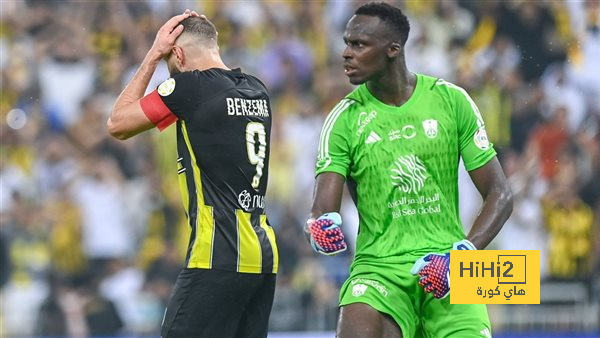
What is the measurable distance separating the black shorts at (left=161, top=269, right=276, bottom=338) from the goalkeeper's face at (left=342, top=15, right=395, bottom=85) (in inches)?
45.0

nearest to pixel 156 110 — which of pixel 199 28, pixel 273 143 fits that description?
pixel 199 28

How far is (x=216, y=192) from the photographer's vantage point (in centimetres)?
550

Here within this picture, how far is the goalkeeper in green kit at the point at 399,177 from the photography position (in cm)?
552

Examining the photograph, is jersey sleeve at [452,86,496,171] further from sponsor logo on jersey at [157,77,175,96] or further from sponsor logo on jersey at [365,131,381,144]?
sponsor logo on jersey at [157,77,175,96]

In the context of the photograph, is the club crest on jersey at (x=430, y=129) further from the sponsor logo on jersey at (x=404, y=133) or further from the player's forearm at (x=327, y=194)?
the player's forearm at (x=327, y=194)

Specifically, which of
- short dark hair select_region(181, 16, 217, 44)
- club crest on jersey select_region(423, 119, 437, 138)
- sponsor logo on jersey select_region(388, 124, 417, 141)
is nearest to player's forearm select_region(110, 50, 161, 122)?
short dark hair select_region(181, 16, 217, 44)

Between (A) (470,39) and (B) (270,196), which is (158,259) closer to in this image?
(B) (270,196)

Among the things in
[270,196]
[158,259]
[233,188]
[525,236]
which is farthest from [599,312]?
[233,188]

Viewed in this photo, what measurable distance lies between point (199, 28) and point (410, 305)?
1747 mm

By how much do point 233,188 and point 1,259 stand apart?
6651 mm

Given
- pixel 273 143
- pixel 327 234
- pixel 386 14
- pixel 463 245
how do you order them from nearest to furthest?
pixel 327 234
pixel 463 245
pixel 386 14
pixel 273 143

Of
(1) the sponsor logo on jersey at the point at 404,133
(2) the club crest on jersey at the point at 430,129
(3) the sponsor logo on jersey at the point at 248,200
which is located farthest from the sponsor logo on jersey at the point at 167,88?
→ (2) the club crest on jersey at the point at 430,129

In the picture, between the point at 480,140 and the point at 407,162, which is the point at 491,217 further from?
the point at 407,162

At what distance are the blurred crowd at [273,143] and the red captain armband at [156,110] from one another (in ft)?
20.3
